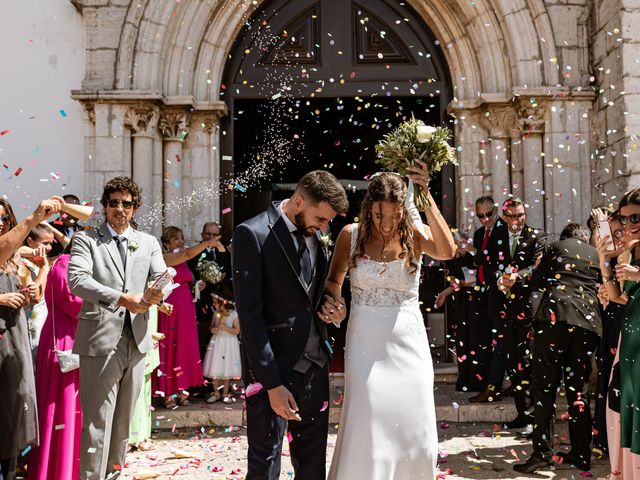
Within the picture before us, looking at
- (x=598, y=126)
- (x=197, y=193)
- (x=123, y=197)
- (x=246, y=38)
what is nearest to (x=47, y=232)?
(x=123, y=197)

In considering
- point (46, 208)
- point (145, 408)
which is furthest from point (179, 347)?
point (46, 208)

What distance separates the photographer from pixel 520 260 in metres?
7.00

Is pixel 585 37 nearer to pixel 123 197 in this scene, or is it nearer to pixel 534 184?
pixel 534 184

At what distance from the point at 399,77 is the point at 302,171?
3265 millimetres

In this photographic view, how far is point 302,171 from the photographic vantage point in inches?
482

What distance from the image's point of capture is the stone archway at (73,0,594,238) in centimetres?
852

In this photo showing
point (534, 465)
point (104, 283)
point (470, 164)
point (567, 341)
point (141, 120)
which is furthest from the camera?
point (470, 164)

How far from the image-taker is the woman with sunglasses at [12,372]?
4215 millimetres

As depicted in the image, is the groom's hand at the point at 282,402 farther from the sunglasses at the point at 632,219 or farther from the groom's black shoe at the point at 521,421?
the groom's black shoe at the point at 521,421

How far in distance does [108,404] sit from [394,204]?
7.03 feet

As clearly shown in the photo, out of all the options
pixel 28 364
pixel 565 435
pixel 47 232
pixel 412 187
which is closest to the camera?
pixel 412 187

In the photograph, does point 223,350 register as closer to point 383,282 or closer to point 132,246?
point 132,246

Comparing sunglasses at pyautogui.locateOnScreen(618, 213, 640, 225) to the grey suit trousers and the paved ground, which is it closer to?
the paved ground

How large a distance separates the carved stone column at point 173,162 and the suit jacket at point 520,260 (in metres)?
3.79
